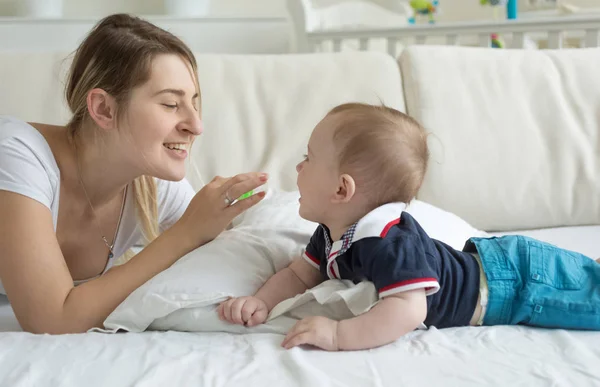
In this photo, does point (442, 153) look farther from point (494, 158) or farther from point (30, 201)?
point (30, 201)

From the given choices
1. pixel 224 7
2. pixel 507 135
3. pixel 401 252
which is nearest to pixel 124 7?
pixel 224 7

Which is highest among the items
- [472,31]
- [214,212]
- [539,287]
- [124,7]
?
[124,7]

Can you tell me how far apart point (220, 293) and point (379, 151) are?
328 mm

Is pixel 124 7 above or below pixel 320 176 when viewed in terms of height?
above

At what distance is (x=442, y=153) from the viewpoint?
1737mm

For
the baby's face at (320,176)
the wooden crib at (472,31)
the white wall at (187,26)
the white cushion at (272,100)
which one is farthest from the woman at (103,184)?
the white wall at (187,26)

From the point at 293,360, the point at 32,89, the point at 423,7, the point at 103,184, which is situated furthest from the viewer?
the point at 423,7

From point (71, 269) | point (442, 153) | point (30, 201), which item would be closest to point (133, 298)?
point (30, 201)

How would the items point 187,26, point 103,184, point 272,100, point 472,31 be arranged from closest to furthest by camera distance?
1. point 103,184
2. point 272,100
3. point 472,31
4. point 187,26

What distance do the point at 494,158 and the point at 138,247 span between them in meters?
0.94

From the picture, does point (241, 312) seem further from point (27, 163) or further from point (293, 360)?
point (27, 163)

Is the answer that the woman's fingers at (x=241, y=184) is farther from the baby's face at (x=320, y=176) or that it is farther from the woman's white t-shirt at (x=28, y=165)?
the woman's white t-shirt at (x=28, y=165)

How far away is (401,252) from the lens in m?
0.94

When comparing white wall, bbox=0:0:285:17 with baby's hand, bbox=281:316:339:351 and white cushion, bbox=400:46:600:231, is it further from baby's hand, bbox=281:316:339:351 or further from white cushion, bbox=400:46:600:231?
baby's hand, bbox=281:316:339:351
